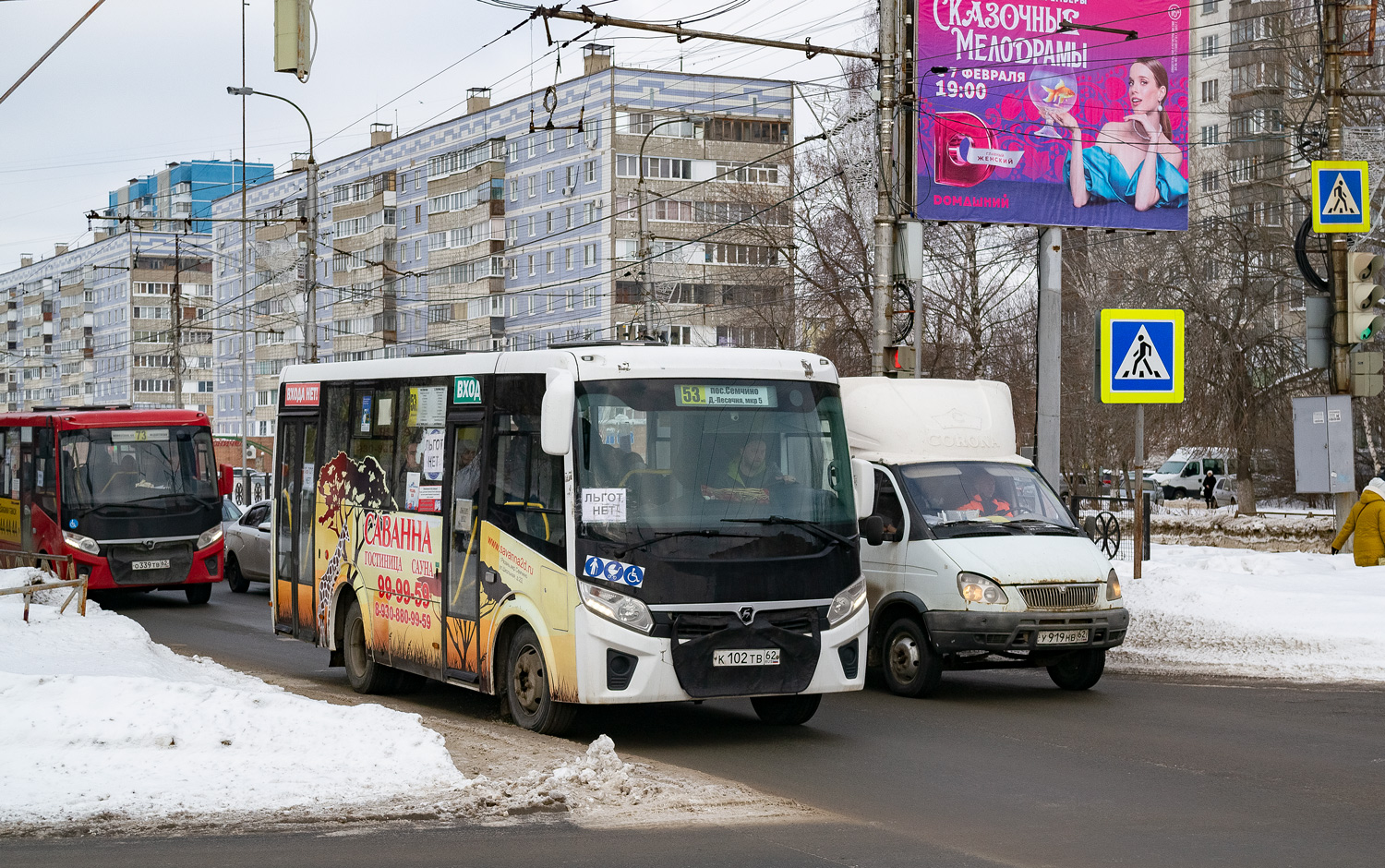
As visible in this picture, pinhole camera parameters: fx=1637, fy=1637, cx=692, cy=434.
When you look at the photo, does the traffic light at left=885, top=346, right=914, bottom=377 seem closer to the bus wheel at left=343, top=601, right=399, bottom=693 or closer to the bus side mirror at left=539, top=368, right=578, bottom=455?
the bus wheel at left=343, top=601, right=399, bottom=693

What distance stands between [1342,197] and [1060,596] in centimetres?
1094

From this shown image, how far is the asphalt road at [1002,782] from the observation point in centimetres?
734

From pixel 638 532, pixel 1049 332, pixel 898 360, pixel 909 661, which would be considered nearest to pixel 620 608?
pixel 638 532

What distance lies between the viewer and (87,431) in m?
23.8

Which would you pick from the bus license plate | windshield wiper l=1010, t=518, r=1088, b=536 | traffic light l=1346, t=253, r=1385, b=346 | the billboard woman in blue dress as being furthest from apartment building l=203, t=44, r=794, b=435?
the bus license plate

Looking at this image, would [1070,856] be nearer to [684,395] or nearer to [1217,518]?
[684,395]

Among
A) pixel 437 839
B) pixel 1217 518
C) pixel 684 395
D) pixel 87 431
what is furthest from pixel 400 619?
pixel 1217 518

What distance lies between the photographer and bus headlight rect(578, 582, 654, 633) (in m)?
10.3

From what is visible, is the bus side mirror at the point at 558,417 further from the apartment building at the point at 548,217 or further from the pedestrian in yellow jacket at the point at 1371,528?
the apartment building at the point at 548,217

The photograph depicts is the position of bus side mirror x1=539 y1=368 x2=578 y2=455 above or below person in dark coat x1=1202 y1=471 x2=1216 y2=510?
above

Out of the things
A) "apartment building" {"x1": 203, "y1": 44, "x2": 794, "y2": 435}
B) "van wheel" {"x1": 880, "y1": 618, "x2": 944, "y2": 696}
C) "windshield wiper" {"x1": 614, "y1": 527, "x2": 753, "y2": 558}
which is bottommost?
"van wheel" {"x1": 880, "y1": 618, "x2": 944, "y2": 696}

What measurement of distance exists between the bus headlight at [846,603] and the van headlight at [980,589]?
1943 millimetres

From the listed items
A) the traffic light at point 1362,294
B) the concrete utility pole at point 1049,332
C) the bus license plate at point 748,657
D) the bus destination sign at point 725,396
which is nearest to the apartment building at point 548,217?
the concrete utility pole at point 1049,332

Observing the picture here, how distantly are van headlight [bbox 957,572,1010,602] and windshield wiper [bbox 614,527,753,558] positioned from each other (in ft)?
9.62
